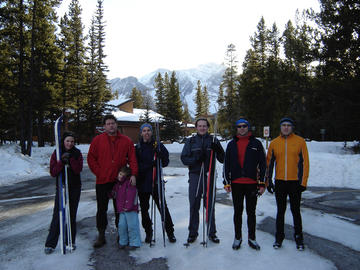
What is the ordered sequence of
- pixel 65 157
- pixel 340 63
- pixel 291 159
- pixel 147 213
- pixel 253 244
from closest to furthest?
1. pixel 65 157
2. pixel 253 244
3. pixel 291 159
4. pixel 147 213
5. pixel 340 63

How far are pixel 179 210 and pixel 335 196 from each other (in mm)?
5249

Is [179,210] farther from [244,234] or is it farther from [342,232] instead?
[342,232]

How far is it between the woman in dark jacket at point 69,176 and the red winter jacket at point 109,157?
0.81 feet

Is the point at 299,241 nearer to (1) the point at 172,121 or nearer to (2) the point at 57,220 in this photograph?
(2) the point at 57,220

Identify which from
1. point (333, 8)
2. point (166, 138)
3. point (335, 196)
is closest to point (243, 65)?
point (166, 138)

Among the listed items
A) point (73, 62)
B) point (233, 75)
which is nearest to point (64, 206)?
point (73, 62)

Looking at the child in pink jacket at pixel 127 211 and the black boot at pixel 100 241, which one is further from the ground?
the child in pink jacket at pixel 127 211

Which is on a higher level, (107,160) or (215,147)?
(215,147)

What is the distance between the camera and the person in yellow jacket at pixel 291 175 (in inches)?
163

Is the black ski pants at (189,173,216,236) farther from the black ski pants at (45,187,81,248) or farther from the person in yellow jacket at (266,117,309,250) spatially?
the black ski pants at (45,187,81,248)

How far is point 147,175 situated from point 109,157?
0.68 meters

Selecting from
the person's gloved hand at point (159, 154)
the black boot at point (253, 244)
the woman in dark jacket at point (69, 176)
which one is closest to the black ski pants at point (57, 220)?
the woman in dark jacket at point (69, 176)

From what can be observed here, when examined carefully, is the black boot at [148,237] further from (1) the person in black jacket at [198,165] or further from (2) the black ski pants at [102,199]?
(2) the black ski pants at [102,199]

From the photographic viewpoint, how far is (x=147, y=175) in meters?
4.29
